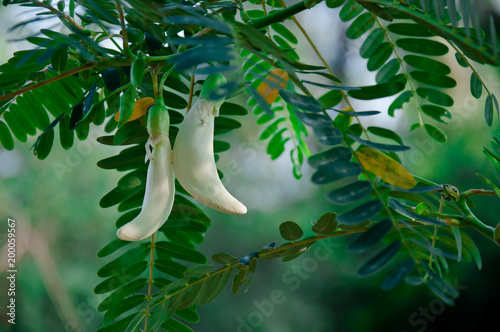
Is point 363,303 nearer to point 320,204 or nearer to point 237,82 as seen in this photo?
point 320,204

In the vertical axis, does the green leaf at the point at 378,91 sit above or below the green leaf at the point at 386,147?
above

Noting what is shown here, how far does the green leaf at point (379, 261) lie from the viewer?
0.67ft

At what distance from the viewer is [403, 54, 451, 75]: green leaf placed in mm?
402

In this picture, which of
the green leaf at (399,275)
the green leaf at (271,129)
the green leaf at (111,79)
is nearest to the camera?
the green leaf at (399,275)

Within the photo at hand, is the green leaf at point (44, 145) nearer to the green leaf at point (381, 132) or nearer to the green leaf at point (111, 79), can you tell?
the green leaf at point (111, 79)

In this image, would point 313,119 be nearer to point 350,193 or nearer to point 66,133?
point 350,193

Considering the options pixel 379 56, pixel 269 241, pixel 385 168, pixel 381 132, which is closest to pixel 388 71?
pixel 379 56

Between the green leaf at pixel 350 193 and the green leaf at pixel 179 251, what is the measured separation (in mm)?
183

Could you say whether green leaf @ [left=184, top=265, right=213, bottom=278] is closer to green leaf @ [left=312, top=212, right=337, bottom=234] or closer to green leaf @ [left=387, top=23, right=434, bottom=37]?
green leaf @ [left=312, top=212, right=337, bottom=234]

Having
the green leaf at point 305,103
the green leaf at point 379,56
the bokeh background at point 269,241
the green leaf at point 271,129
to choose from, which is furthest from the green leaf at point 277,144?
the bokeh background at point 269,241

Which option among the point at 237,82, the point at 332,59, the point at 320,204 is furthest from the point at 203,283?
the point at 332,59

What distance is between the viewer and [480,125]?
1.49 metres

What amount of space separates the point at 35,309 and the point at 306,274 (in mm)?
823

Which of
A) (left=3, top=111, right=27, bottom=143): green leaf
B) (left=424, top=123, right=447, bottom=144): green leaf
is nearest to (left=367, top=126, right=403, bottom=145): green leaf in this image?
(left=424, top=123, right=447, bottom=144): green leaf
